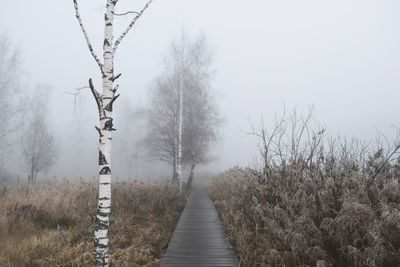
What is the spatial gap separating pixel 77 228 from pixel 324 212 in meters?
5.45

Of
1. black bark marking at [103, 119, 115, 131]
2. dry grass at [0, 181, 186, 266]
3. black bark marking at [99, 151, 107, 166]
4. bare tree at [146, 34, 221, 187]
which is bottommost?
dry grass at [0, 181, 186, 266]

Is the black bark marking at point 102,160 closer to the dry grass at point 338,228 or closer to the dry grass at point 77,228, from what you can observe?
the dry grass at point 77,228

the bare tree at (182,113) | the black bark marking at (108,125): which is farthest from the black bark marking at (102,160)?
the bare tree at (182,113)

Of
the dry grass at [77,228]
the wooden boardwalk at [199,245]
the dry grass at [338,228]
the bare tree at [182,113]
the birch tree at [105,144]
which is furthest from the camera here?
the bare tree at [182,113]

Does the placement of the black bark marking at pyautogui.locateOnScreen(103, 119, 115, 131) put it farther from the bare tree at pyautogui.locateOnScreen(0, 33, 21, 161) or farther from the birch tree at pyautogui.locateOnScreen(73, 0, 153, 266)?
the bare tree at pyautogui.locateOnScreen(0, 33, 21, 161)

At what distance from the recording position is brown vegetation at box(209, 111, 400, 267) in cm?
264

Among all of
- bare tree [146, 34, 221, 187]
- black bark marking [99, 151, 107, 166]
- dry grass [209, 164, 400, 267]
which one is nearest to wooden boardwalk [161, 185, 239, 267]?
dry grass [209, 164, 400, 267]

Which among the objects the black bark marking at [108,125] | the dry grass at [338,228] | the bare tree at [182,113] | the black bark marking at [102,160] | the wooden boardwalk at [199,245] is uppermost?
the bare tree at [182,113]

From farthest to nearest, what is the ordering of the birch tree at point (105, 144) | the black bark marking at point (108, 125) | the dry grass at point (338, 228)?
the black bark marking at point (108, 125) < the birch tree at point (105, 144) < the dry grass at point (338, 228)

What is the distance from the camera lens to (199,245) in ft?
17.0

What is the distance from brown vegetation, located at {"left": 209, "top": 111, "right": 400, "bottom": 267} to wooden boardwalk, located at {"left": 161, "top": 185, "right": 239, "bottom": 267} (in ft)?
1.13

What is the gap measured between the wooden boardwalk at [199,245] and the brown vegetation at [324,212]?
0.34 meters

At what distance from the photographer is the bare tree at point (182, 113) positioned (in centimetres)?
1575

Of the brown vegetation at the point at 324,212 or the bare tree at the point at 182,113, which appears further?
the bare tree at the point at 182,113
